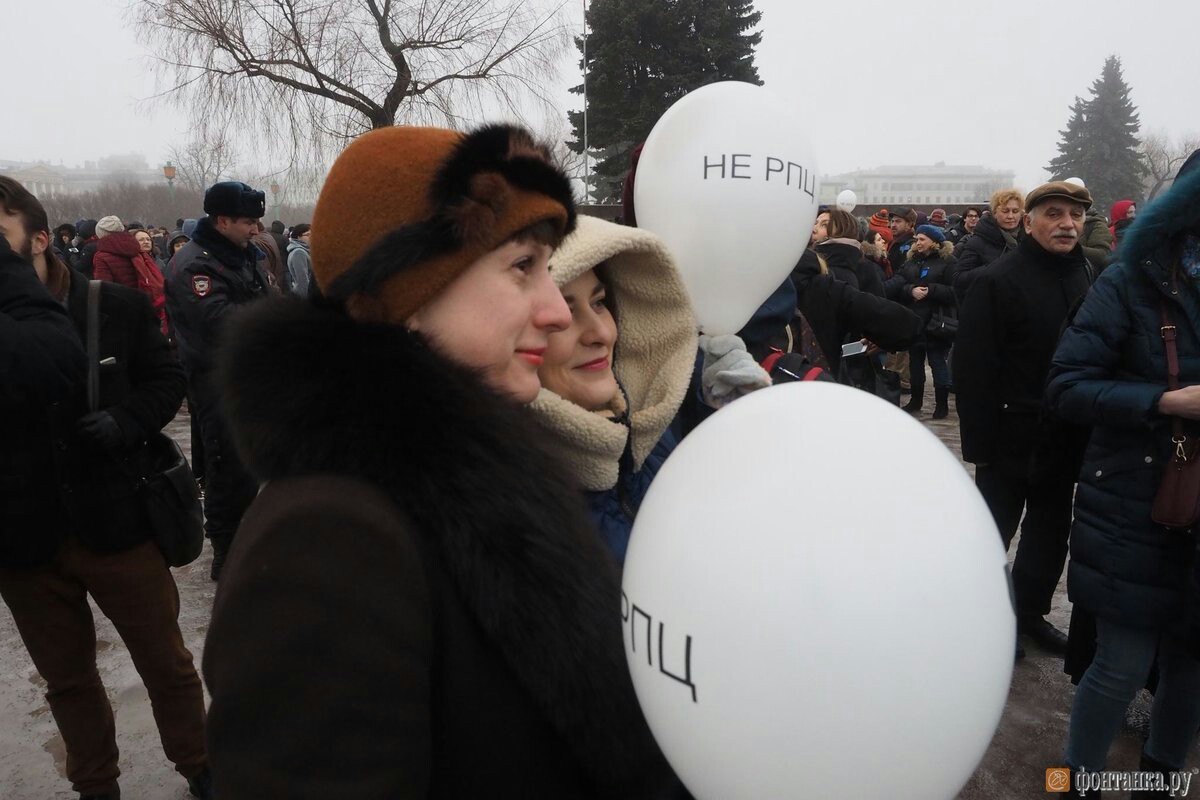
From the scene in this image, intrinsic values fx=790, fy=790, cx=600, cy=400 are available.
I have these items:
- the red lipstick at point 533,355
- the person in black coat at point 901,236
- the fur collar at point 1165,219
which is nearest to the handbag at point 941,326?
the person in black coat at point 901,236

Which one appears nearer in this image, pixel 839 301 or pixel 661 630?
pixel 661 630

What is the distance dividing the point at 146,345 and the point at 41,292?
53cm

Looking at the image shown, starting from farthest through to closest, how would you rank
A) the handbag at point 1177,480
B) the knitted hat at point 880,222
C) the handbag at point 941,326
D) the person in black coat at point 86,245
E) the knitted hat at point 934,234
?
the person in black coat at point 86,245 → the knitted hat at point 880,222 → the handbag at point 941,326 → the knitted hat at point 934,234 → the handbag at point 1177,480

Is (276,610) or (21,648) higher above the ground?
(276,610)

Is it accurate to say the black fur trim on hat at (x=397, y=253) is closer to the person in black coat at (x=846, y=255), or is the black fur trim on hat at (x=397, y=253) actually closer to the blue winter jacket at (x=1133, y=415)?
the blue winter jacket at (x=1133, y=415)

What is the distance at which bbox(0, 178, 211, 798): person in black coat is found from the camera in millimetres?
2279

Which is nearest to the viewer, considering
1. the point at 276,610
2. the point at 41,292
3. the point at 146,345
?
the point at 276,610

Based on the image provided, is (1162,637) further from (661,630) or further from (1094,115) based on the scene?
(1094,115)

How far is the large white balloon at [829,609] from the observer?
806 mm

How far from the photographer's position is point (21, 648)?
3.75 metres

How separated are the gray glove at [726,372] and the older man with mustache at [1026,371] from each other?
6.55 ft

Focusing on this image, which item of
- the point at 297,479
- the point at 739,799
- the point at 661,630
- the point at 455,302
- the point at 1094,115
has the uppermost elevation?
the point at 1094,115

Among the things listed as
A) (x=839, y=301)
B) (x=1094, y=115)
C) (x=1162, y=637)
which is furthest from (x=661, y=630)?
(x=1094, y=115)

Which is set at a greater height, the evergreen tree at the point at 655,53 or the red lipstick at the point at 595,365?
the evergreen tree at the point at 655,53
